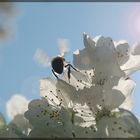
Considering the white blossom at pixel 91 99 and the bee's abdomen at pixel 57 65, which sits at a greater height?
the bee's abdomen at pixel 57 65

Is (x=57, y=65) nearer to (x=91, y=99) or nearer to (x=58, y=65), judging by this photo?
→ (x=58, y=65)

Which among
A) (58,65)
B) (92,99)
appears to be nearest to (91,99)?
(92,99)

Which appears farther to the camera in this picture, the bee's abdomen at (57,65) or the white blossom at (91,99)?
the bee's abdomen at (57,65)

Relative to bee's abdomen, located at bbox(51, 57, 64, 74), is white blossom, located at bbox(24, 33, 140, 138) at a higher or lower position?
lower

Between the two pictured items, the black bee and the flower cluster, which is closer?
the flower cluster

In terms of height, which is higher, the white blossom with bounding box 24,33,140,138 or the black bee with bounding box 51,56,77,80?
the black bee with bounding box 51,56,77,80

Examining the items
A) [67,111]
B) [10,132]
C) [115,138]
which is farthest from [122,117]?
[10,132]
